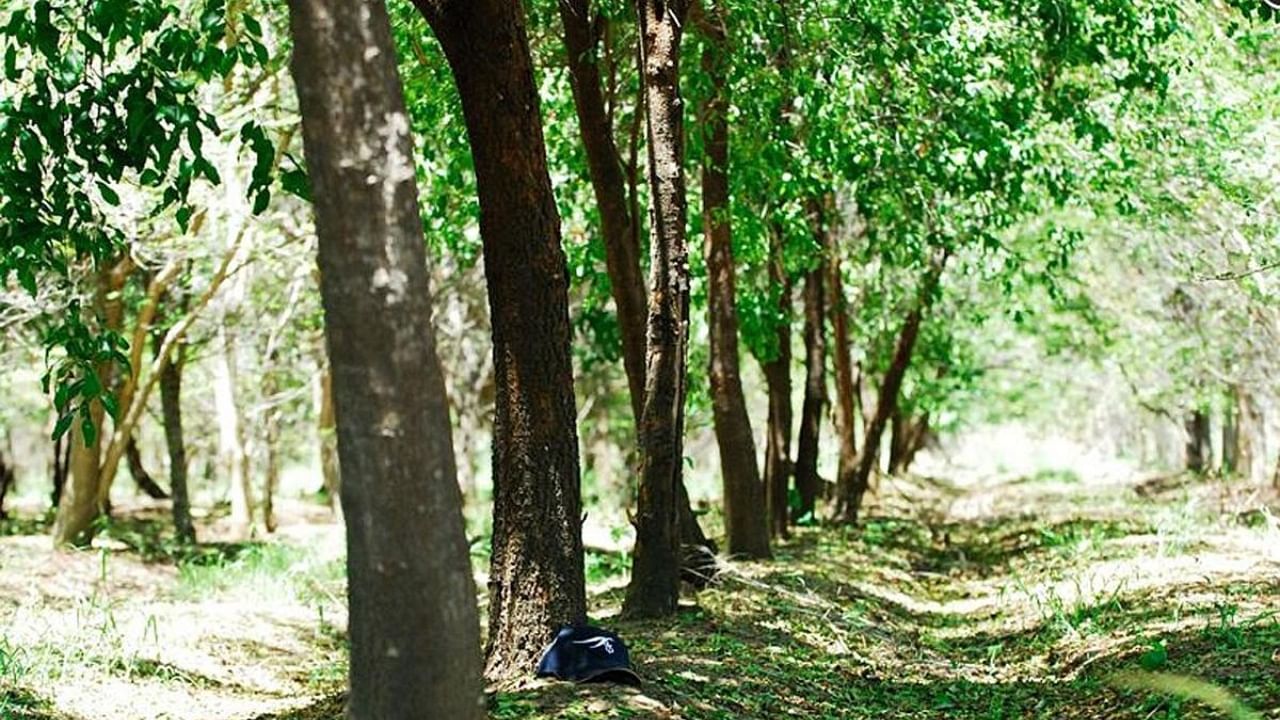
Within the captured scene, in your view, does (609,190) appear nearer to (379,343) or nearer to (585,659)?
(585,659)

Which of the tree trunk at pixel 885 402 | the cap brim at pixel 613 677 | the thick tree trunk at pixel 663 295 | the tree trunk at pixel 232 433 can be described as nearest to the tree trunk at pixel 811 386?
the tree trunk at pixel 885 402

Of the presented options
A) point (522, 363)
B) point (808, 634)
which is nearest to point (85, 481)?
point (808, 634)

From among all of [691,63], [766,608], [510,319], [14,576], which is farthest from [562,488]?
[14,576]

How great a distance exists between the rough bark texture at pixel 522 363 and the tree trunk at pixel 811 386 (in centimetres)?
1126

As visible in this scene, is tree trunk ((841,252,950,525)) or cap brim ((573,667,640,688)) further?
tree trunk ((841,252,950,525))

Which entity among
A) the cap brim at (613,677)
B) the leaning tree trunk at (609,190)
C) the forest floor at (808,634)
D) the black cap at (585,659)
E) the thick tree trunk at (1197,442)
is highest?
the leaning tree trunk at (609,190)

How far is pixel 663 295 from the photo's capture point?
10188 millimetres

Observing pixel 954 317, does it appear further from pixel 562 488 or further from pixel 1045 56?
pixel 562 488

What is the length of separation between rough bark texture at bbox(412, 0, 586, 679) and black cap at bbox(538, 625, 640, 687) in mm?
140

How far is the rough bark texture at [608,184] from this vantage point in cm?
1086

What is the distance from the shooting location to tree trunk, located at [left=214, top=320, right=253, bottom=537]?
891 inches

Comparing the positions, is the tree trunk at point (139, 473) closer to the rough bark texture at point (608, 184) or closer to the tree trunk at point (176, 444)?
the tree trunk at point (176, 444)

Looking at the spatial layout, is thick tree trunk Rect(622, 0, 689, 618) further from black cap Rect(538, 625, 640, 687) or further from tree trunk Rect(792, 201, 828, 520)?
tree trunk Rect(792, 201, 828, 520)

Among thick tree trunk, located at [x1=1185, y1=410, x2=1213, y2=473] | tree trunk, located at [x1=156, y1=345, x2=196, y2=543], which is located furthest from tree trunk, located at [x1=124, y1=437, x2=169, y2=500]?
thick tree trunk, located at [x1=1185, y1=410, x2=1213, y2=473]
